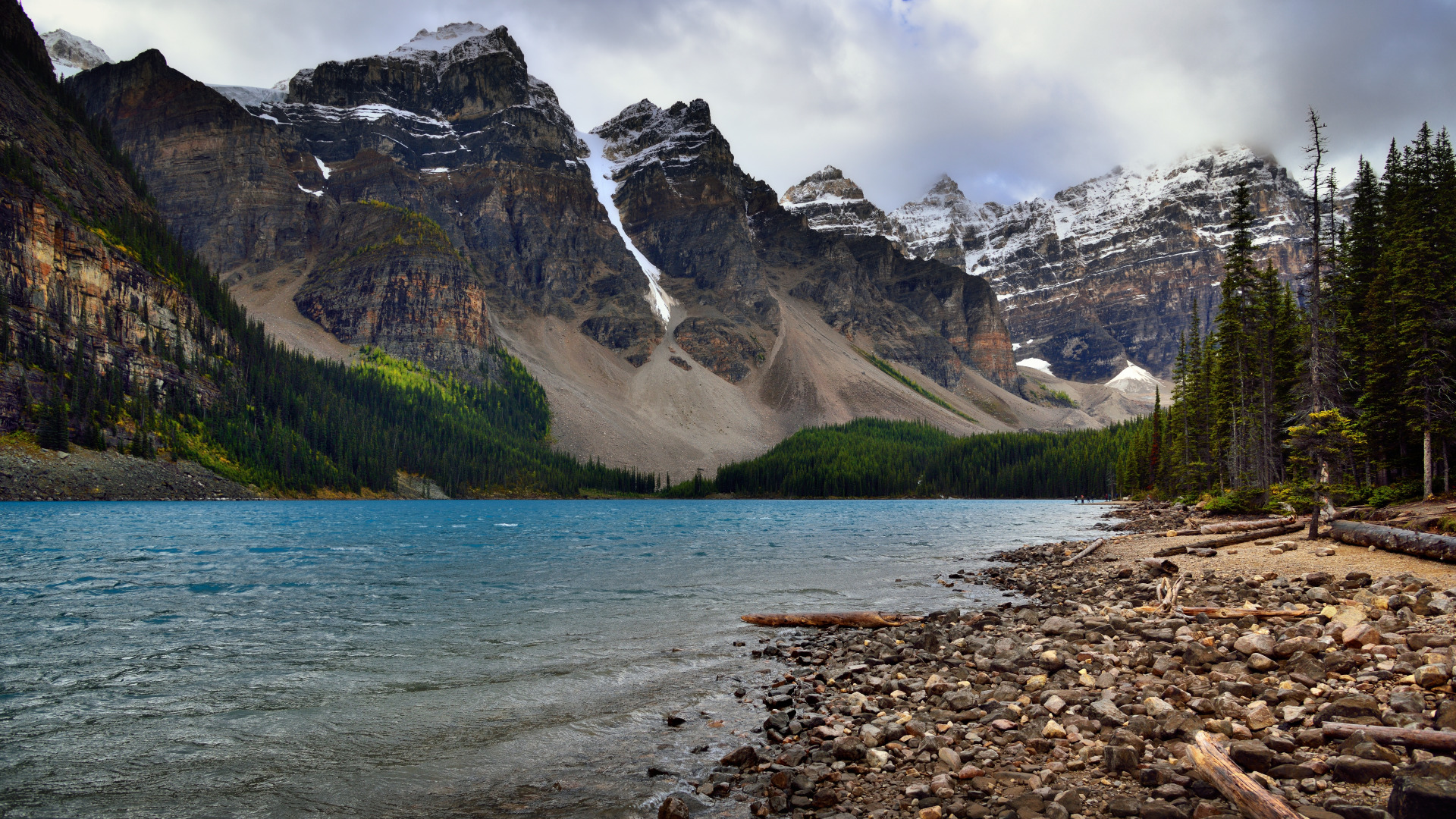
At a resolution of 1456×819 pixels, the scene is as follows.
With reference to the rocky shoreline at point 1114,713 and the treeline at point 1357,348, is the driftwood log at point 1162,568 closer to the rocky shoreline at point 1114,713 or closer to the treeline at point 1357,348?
the rocky shoreline at point 1114,713

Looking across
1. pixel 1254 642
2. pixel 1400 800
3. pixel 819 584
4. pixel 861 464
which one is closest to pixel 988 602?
pixel 819 584

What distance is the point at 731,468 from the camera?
198750 millimetres

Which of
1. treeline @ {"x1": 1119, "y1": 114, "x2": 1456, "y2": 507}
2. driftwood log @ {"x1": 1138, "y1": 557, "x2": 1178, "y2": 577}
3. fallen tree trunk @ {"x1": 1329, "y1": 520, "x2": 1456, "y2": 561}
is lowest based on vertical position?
driftwood log @ {"x1": 1138, "y1": 557, "x2": 1178, "y2": 577}

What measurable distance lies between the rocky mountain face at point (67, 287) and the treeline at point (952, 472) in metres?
114

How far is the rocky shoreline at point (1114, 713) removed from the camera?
6829mm

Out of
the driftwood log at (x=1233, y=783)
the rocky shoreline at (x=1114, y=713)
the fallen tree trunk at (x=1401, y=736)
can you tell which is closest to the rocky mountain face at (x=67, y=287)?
the rocky shoreline at (x=1114, y=713)

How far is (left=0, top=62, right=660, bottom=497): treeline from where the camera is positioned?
10925 cm

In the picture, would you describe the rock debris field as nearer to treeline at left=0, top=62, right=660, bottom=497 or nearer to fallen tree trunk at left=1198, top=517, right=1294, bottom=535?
treeline at left=0, top=62, right=660, bottom=497

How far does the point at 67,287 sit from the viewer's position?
121500 millimetres

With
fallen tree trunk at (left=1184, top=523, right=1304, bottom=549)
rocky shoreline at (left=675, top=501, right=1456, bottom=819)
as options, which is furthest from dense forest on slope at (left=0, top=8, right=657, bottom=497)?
fallen tree trunk at (left=1184, top=523, right=1304, bottom=549)

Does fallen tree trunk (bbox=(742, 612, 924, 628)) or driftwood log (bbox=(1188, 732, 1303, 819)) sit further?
fallen tree trunk (bbox=(742, 612, 924, 628))

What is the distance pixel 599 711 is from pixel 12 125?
193305mm

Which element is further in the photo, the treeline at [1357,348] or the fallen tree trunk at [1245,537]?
the treeline at [1357,348]

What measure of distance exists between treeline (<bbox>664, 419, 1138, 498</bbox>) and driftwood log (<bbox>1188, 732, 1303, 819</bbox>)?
16724cm
